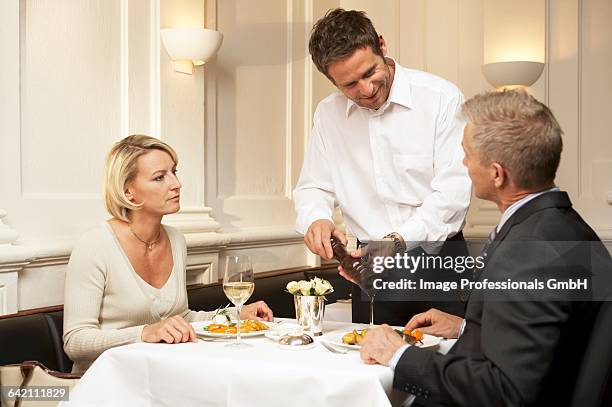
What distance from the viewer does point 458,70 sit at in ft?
15.3

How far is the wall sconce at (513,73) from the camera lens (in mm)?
4152

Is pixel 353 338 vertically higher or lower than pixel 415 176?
lower

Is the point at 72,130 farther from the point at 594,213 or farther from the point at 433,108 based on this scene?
the point at 594,213

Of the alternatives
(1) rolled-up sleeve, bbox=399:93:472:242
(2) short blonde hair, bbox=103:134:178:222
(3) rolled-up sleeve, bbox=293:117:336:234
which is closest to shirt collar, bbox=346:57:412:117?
(1) rolled-up sleeve, bbox=399:93:472:242

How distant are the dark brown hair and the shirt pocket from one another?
410 mm

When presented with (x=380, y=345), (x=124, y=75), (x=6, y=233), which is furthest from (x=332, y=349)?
(x=124, y=75)

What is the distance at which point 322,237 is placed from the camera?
242 centimetres

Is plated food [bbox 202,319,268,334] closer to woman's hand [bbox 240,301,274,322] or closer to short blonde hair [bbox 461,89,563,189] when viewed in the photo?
woman's hand [bbox 240,301,274,322]

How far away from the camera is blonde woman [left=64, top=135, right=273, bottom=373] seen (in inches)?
94.1

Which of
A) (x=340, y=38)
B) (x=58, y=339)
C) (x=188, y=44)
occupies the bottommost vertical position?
(x=58, y=339)

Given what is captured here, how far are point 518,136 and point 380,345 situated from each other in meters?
0.55

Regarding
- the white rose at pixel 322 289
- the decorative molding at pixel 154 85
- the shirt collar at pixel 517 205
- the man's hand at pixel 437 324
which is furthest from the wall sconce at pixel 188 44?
the shirt collar at pixel 517 205

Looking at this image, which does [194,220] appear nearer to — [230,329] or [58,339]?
[58,339]

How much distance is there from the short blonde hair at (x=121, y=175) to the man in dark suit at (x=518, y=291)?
3.98ft
